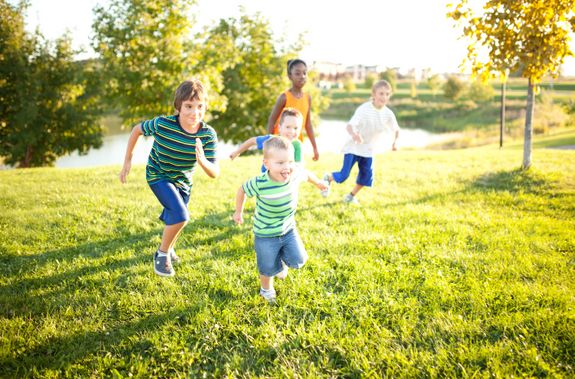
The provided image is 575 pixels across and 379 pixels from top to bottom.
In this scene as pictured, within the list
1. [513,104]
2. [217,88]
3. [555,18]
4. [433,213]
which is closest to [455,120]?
[513,104]

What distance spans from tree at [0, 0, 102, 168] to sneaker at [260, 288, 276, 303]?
20.4m

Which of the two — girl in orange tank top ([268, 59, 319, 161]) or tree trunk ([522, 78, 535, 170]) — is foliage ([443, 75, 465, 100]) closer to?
tree trunk ([522, 78, 535, 170])

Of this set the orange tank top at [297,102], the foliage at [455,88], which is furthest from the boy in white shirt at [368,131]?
the foliage at [455,88]

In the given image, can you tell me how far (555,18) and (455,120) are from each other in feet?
136

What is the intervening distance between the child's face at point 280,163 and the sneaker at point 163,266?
64.1 inches

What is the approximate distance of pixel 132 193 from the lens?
754 cm

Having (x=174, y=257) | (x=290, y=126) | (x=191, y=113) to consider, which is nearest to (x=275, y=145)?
(x=290, y=126)

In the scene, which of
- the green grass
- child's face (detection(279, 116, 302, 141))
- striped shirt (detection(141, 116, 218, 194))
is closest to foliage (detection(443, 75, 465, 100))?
the green grass

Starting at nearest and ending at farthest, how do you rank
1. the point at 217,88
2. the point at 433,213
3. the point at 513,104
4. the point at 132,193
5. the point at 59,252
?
the point at 59,252 < the point at 433,213 < the point at 132,193 < the point at 217,88 < the point at 513,104

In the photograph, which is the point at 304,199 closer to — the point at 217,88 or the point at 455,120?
the point at 217,88

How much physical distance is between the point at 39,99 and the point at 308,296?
23.9 m

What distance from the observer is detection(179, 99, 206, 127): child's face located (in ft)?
12.0

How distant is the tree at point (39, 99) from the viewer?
67.5 feet

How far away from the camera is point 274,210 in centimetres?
327
